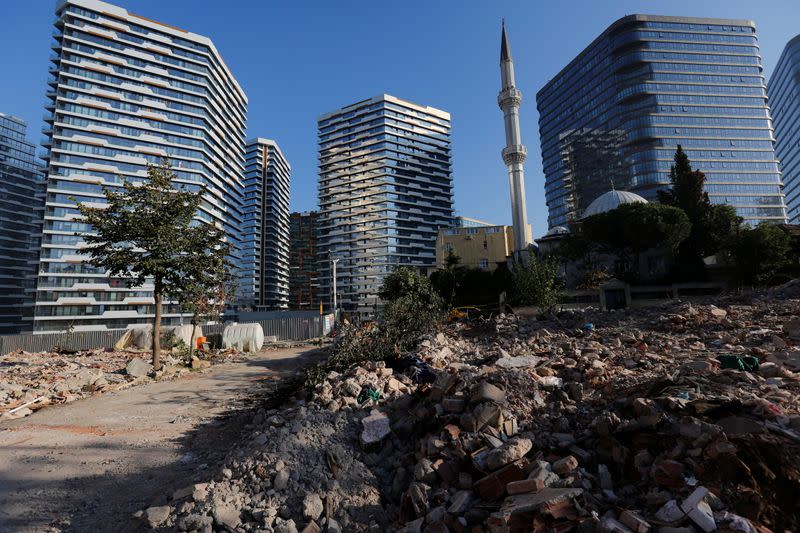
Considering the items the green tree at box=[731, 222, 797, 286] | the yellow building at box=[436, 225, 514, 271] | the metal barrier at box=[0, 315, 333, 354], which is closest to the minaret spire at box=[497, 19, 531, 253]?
the yellow building at box=[436, 225, 514, 271]

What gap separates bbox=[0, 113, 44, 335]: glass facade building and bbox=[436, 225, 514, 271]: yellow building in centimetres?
6697

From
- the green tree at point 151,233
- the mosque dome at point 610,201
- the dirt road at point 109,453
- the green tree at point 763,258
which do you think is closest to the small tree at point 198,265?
the green tree at point 151,233

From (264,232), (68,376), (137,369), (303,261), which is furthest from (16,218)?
(137,369)

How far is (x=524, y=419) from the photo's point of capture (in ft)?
14.9

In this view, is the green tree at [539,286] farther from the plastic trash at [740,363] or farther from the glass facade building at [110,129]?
the glass facade building at [110,129]

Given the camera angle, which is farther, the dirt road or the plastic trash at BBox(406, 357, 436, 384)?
the plastic trash at BBox(406, 357, 436, 384)

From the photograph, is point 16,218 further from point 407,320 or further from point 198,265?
point 407,320

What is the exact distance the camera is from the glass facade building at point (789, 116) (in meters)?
94.8

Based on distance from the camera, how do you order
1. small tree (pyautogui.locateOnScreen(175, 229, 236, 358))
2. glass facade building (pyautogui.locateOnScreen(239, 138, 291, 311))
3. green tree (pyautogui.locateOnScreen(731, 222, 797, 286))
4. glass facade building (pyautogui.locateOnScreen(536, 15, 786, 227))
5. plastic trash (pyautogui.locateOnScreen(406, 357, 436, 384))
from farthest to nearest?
glass facade building (pyautogui.locateOnScreen(239, 138, 291, 311))
glass facade building (pyautogui.locateOnScreen(536, 15, 786, 227))
green tree (pyautogui.locateOnScreen(731, 222, 797, 286))
small tree (pyautogui.locateOnScreen(175, 229, 236, 358))
plastic trash (pyautogui.locateOnScreen(406, 357, 436, 384))

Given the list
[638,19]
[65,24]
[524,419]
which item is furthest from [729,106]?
[65,24]

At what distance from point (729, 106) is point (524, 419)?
109480 mm

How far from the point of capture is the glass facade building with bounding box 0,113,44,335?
2800 inches

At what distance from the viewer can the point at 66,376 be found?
11195 mm

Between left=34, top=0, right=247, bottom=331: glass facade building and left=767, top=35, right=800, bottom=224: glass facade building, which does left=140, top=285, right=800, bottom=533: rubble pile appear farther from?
left=767, top=35, right=800, bottom=224: glass facade building
